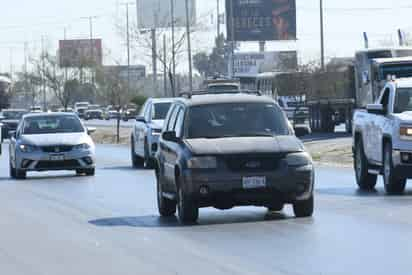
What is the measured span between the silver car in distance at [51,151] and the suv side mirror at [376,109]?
10.1 meters

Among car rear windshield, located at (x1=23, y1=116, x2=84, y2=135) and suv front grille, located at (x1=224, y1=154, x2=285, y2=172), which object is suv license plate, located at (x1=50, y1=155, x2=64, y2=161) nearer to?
car rear windshield, located at (x1=23, y1=116, x2=84, y2=135)

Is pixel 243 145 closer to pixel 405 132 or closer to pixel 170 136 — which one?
pixel 170 136

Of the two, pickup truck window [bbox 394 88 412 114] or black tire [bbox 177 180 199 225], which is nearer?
black tire [bbox 177 180 199 225]

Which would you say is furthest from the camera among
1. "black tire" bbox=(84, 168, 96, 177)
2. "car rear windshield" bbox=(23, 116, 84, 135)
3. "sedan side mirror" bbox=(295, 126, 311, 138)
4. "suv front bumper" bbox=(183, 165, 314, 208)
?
"car rear windshield" bbox=(23, 116, 84, 135)

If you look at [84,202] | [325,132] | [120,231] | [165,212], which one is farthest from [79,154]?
[325,132]

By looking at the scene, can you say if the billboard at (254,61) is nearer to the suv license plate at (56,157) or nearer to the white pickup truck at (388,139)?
the suv license plate at (56,157)

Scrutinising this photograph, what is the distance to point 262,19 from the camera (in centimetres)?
10581

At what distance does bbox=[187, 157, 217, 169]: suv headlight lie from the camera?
1791 cm

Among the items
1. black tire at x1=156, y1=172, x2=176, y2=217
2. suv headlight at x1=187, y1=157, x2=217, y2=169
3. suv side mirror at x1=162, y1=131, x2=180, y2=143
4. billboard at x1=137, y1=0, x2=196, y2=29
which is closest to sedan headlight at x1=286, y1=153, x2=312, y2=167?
suv headlight at x1=187, y1=157, x2=217, y2=169

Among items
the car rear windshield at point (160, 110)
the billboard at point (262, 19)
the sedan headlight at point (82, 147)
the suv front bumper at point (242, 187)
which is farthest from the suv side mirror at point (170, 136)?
the billboard at point (262, 19)

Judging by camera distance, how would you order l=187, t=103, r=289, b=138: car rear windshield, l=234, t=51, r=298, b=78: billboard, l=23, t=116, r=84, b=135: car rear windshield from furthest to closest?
l=234, t=51, r=298, b=78: billboard
l=23, t=116, r=84, b=135: car rear windshield
l=187, t=103, r=289, b=138: car rear windshield

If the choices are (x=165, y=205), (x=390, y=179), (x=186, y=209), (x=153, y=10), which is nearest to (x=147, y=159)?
(x=390, y=179)

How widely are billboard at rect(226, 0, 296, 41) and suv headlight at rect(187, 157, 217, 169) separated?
279 ft

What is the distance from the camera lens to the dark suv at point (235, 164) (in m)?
17.9
